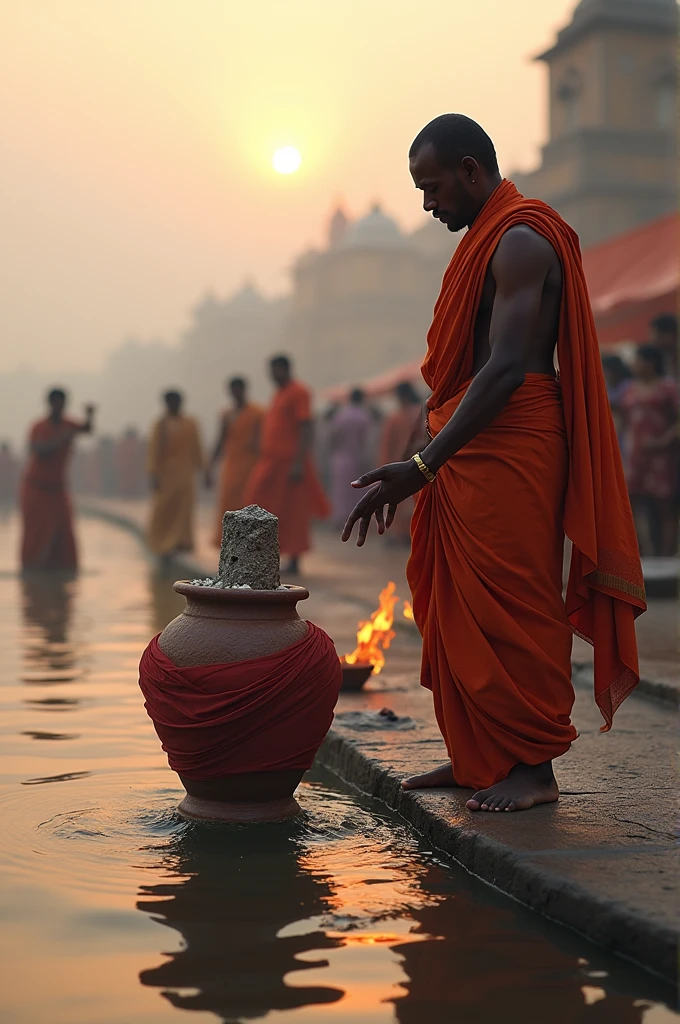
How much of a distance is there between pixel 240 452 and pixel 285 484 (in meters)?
1.19

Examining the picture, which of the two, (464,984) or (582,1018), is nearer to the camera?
(582,1018)

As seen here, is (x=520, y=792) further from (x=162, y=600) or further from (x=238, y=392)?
(x=238, y=392)

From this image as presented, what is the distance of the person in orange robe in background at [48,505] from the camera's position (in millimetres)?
13055

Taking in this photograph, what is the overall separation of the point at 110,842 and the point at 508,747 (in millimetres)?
1101

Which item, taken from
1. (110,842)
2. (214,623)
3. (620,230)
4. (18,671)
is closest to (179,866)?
(110,842)

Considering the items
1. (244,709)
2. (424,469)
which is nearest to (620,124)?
(424,469)

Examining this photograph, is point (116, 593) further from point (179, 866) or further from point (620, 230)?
point (620, 230)

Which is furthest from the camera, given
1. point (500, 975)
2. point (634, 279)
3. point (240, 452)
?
point (634, 279)

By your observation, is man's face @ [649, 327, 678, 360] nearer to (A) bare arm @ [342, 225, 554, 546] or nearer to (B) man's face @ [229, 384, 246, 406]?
(B) man's face @ [229, 384, 246, 406]

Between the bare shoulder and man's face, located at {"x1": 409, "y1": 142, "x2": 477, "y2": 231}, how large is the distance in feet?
0.71

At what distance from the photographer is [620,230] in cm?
3019

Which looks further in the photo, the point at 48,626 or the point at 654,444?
the point at 654,444

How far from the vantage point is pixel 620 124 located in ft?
101

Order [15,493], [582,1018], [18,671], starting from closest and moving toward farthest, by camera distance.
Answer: [582,1018]
[18,671]
[15,493]
